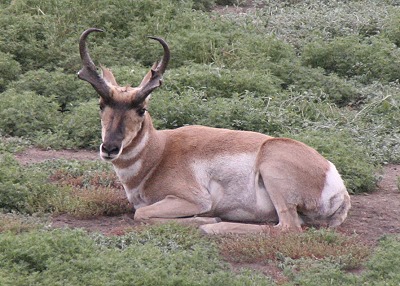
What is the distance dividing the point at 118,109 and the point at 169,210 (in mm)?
1070

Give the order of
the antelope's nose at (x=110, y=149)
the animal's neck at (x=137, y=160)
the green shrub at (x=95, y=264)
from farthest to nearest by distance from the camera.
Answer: the animal's neck at (x=137, y=160) < the antelope's nose at (x=110, y=149) < the green shrub at (x=95, y=264)

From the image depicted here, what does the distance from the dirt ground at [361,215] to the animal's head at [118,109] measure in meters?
0.67

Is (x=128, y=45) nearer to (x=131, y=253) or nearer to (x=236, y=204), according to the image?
(x=236, y=204)

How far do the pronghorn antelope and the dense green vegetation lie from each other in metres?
0.45

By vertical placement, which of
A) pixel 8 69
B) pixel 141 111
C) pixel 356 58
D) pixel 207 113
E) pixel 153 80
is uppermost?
pixel 153 80

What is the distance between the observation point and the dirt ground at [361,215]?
31.2ft

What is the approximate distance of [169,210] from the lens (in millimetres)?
9625

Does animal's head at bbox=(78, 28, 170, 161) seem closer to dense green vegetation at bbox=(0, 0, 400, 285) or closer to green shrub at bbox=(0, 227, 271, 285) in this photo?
dense green vegetation at bbox=(0, 0, 400, 285)

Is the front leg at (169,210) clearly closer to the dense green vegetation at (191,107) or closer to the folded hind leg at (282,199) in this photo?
the dense green vegetation at (191,107)

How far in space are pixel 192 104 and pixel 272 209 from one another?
3.48 m

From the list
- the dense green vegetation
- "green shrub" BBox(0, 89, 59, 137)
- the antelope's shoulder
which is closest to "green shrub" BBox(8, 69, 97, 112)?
the dense green vegetation

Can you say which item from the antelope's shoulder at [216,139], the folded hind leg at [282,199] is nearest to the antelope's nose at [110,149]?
the antelope's shoulder at [216,139]

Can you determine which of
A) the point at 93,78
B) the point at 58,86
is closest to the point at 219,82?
the point at 58,86

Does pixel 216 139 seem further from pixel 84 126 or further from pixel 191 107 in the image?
pixel 84 126
